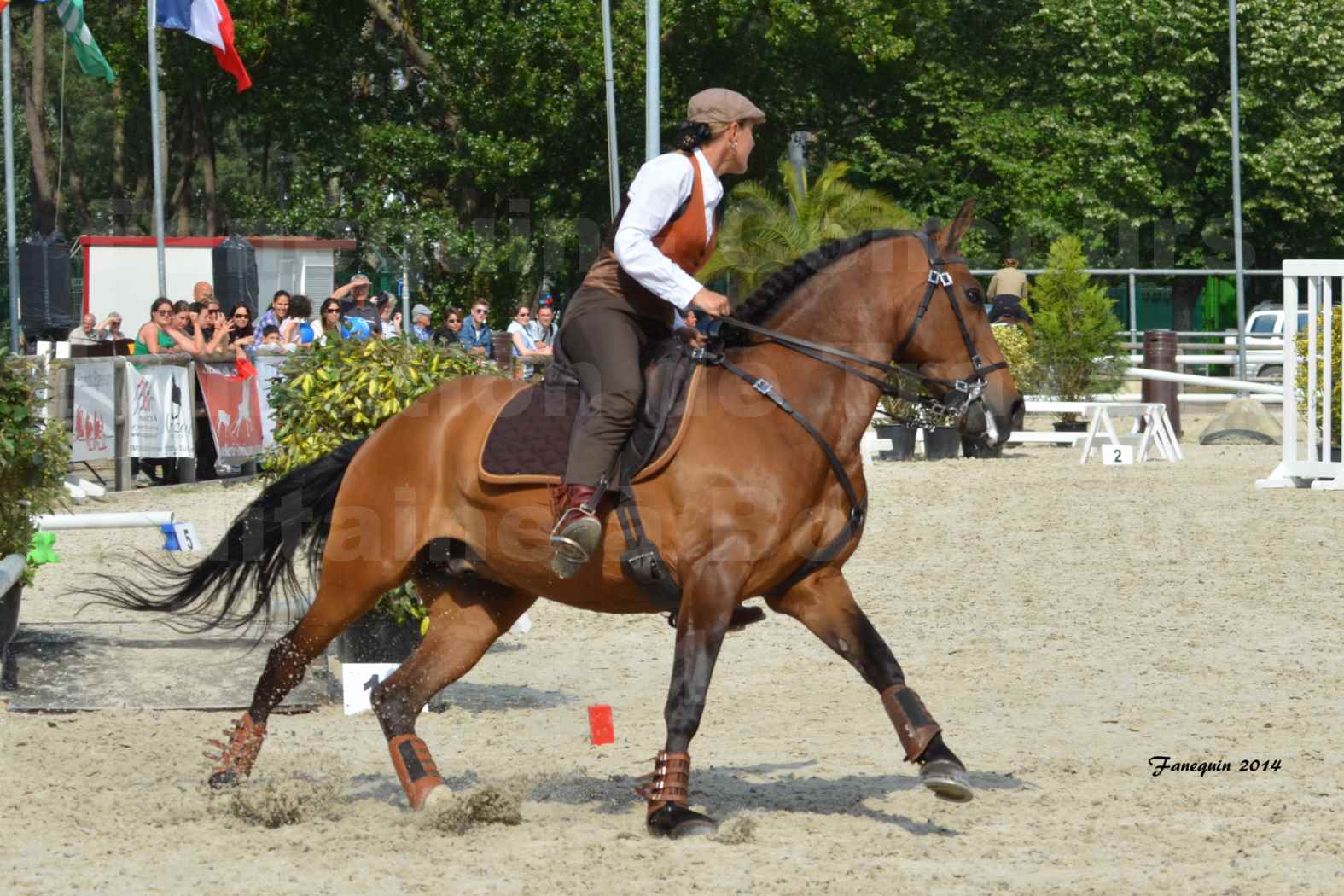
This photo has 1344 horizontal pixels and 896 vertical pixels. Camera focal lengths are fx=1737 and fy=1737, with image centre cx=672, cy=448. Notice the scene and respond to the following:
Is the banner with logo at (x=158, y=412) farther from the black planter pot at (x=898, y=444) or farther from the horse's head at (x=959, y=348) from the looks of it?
the horse's head at (x=959, y=348)

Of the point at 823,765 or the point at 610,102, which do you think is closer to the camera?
the point at 823,765

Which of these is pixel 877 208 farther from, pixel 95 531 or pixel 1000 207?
pixel 95 531

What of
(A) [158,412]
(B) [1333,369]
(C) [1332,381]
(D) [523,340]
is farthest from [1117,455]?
(A) [158,412]

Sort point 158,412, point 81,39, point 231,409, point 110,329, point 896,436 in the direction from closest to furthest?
point 158,412 → point 231,409 → point 896,436 → point 110,329 → point 81,39

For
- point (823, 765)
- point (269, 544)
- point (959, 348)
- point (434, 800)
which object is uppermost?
point (959, 348)

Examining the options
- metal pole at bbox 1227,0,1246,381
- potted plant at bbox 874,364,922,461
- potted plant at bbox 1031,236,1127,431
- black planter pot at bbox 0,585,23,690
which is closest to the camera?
black planter pot at bbox 0,585,23,690

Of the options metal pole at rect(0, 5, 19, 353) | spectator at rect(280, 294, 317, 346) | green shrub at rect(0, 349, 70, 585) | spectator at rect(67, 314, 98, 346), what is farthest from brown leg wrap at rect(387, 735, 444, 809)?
metal pole at rect(0, 5, 19, 353)

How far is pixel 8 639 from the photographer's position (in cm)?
823

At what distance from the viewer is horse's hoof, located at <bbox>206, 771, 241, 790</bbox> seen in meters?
6.41

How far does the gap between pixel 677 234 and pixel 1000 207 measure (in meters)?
36.2

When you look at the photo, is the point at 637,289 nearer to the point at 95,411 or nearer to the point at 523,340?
the point at 95,411

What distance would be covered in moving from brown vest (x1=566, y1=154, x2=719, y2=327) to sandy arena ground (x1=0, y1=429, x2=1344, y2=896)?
173cm

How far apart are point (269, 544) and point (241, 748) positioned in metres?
0.88

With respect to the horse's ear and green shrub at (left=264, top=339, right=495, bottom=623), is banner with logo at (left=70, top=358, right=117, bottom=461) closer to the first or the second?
green shrub at (left=264, top=339, right=495, bottom=623)
